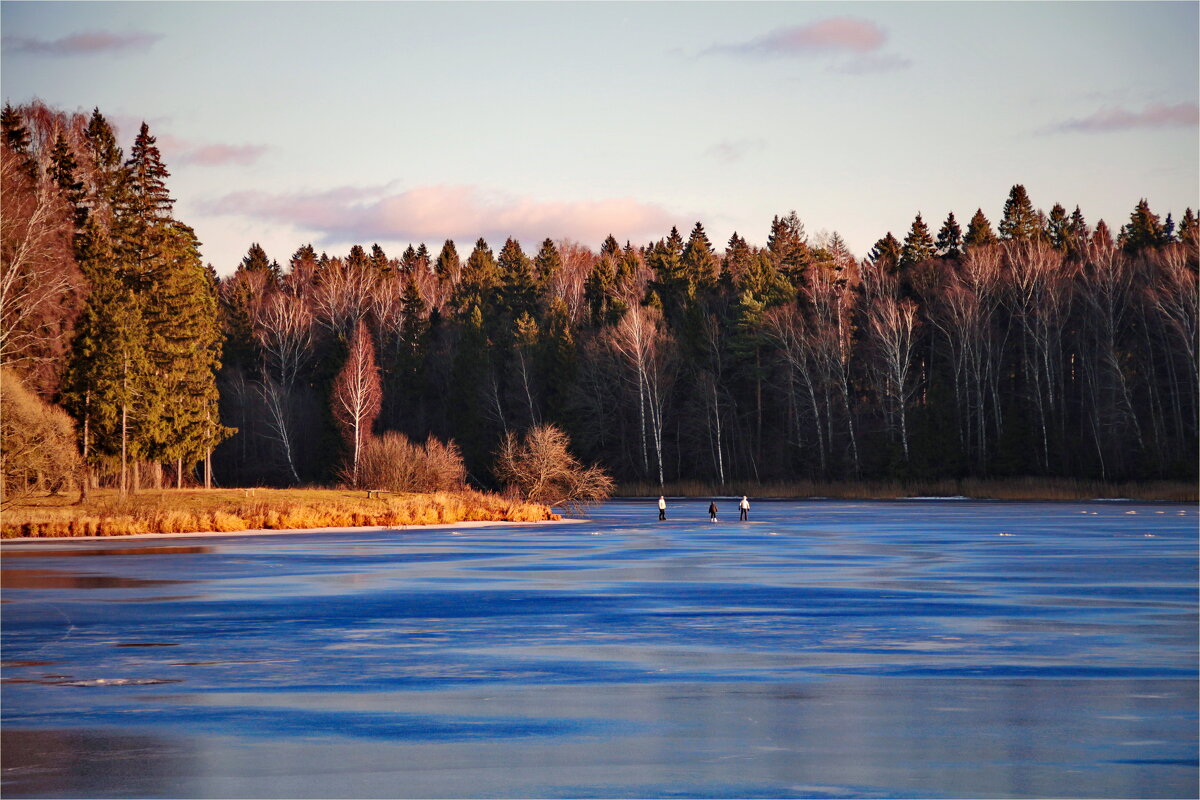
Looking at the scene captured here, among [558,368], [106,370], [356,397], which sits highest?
[558,368]

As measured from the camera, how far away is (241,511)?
52094 millimetres

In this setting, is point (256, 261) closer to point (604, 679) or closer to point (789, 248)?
point (789, 248)

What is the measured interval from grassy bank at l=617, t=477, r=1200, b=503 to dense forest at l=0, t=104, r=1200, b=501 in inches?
92.4

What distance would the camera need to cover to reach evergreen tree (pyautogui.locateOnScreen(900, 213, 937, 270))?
105250 millimetres

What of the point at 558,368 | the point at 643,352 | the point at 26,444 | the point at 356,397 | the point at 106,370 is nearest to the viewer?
the point at 26,444

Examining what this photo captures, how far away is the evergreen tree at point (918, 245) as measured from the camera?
10525 cm

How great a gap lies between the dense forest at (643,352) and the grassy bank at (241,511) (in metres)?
6.35

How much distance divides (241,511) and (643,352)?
47272 mm

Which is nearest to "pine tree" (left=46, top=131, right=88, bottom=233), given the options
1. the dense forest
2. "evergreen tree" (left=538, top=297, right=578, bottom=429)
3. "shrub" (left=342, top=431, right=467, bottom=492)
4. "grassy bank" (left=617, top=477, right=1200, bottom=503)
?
the dense forest

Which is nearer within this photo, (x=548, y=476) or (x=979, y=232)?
(x=548, y=476)

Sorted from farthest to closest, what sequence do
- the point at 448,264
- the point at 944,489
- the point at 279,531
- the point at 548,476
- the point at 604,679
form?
the point at 448,264, the point at 944,489, the point at 548,476, the point at 279,531, the point at 604,679

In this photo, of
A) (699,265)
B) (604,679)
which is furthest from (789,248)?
(604,679)

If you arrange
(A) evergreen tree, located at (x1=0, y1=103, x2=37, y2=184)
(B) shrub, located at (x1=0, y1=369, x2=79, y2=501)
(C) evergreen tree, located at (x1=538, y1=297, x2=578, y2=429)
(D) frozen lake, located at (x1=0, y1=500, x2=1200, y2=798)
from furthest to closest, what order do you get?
(C) evergreen tree, located at (x1=538, y1=297, x2=578, y2=429)
(A) evergreen tree, located at (x1=0, y1=103, x2=37, y2=184)
(B) shrub, located at (x1=0, y1=369, x2=79, y2=501)
(D) frozen lake, located at (x1=0, y1=500, x2=1200, y2=798)

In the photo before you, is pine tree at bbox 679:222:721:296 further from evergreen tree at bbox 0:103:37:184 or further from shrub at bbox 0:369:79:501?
shrub at bbox 0:369:79:501
